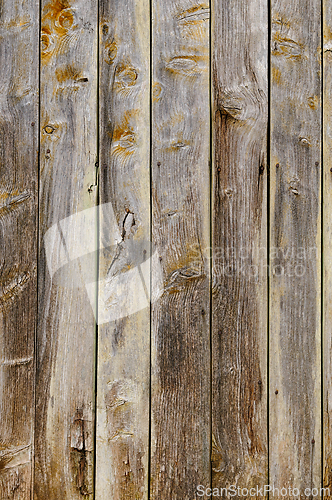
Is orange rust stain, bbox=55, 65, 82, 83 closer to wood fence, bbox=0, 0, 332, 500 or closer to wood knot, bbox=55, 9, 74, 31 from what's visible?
wood fence, bbox=0, 0, 332, 500

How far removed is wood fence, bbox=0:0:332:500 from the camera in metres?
1.17

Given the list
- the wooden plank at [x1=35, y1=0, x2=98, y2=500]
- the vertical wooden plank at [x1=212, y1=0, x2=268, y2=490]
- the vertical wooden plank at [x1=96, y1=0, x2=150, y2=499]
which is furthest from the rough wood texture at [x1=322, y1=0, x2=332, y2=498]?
the wooden plank at [x1=35, y1=0, x2=98, y2=500]

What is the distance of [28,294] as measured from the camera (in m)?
1.20

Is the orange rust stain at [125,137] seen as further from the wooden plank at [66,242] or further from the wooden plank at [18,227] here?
the wooden plank at [18,227]

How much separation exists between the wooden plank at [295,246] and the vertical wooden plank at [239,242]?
1.5 inches

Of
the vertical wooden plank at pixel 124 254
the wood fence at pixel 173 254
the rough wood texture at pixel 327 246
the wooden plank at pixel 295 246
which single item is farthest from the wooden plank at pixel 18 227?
the rough wood texture at pixel 327 246

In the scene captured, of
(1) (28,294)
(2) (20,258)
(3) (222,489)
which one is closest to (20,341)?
(1) (28,294)

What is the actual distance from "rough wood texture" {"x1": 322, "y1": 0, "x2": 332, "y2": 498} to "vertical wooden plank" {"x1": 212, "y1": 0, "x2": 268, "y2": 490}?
0.19 meters

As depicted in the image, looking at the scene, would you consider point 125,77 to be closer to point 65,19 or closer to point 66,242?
point 65,19

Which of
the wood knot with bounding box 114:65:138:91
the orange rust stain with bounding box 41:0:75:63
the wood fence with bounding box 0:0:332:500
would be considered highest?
the orange rust stain with bounding box 41:0:75:63

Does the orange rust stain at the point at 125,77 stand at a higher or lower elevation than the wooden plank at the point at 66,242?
higher

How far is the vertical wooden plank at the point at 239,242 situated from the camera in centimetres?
117

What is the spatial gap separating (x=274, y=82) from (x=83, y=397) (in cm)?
111

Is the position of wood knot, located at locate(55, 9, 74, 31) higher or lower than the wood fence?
higher
